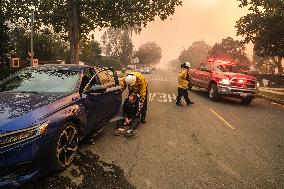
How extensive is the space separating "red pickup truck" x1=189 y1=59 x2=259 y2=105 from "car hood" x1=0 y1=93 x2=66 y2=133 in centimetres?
1087

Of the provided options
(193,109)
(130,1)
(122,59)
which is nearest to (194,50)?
(122,59)

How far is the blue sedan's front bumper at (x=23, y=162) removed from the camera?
13.3ft

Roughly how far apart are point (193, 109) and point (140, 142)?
5625 mm

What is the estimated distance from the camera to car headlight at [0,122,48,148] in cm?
408

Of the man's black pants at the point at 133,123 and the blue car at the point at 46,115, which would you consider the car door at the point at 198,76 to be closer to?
the man's black pants at the point at 133,123

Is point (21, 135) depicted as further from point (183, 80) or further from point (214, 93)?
point (214, 93)

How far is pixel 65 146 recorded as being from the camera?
17.1 ft

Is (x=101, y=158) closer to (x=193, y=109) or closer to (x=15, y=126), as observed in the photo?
(x=15, y=126)

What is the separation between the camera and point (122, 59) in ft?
298

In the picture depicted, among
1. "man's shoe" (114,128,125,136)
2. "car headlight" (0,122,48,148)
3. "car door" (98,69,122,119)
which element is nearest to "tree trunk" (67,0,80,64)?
"car door" (98,69,122,119)

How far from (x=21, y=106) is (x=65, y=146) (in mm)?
945

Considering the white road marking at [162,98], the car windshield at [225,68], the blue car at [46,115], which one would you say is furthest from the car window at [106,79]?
the car windshield at [225,68]

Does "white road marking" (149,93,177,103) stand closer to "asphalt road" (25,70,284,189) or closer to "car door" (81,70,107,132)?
"asphalt road" (25,70,284,189)

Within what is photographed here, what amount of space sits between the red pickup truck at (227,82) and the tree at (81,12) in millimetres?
10353
